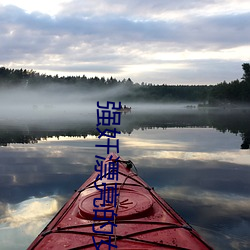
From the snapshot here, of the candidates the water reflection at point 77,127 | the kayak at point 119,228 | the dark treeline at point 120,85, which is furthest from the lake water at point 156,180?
the dark treeline at point 120,85

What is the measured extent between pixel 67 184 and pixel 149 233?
22.1 feet

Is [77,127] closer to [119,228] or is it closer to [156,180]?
[156,180]

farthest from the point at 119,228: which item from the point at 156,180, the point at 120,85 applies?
the point at 120,85

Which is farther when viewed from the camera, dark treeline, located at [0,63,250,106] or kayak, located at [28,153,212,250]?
dark treeline, located at [0,63,250,106]

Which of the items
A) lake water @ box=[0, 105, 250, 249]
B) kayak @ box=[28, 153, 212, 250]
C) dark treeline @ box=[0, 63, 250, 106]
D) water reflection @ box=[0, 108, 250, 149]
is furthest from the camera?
dark treeline @ box=[0, 63, 250, 106]

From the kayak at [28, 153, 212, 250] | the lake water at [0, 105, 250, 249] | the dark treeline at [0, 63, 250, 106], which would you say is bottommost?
the lake water at [0, 105, 250, 249]

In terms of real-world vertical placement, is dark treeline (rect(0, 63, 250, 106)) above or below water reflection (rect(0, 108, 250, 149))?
above

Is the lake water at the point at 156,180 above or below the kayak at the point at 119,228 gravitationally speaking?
below

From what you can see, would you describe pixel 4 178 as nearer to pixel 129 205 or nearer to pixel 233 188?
pixel 129 205

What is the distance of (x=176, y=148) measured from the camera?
60.2 ft

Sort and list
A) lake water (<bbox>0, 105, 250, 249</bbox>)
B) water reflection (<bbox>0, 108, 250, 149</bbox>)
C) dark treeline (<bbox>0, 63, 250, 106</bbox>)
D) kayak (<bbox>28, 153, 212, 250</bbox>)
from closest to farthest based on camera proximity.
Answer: kayak (<bbox>28, 153, 212, 250</bbox>) → lake water (<bbox>0, 105, 250, 249</bbox>) → water reflection (<bbox>0, 108, 250, 149</bbox>) → dark treeline (<bbox>0, 63, 250, 106</bbox>)

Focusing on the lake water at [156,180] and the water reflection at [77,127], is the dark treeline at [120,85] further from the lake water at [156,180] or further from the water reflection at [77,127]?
the lake water at [156,180]

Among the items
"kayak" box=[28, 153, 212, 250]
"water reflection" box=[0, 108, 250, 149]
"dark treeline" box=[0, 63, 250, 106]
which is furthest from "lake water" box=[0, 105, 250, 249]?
"dark treeline" box=[0, 63, 250, 106]

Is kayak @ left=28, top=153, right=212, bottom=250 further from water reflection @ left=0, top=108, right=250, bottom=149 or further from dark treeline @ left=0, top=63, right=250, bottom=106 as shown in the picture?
dark treeline @ left=0, top=63, right=250, bottom=106
